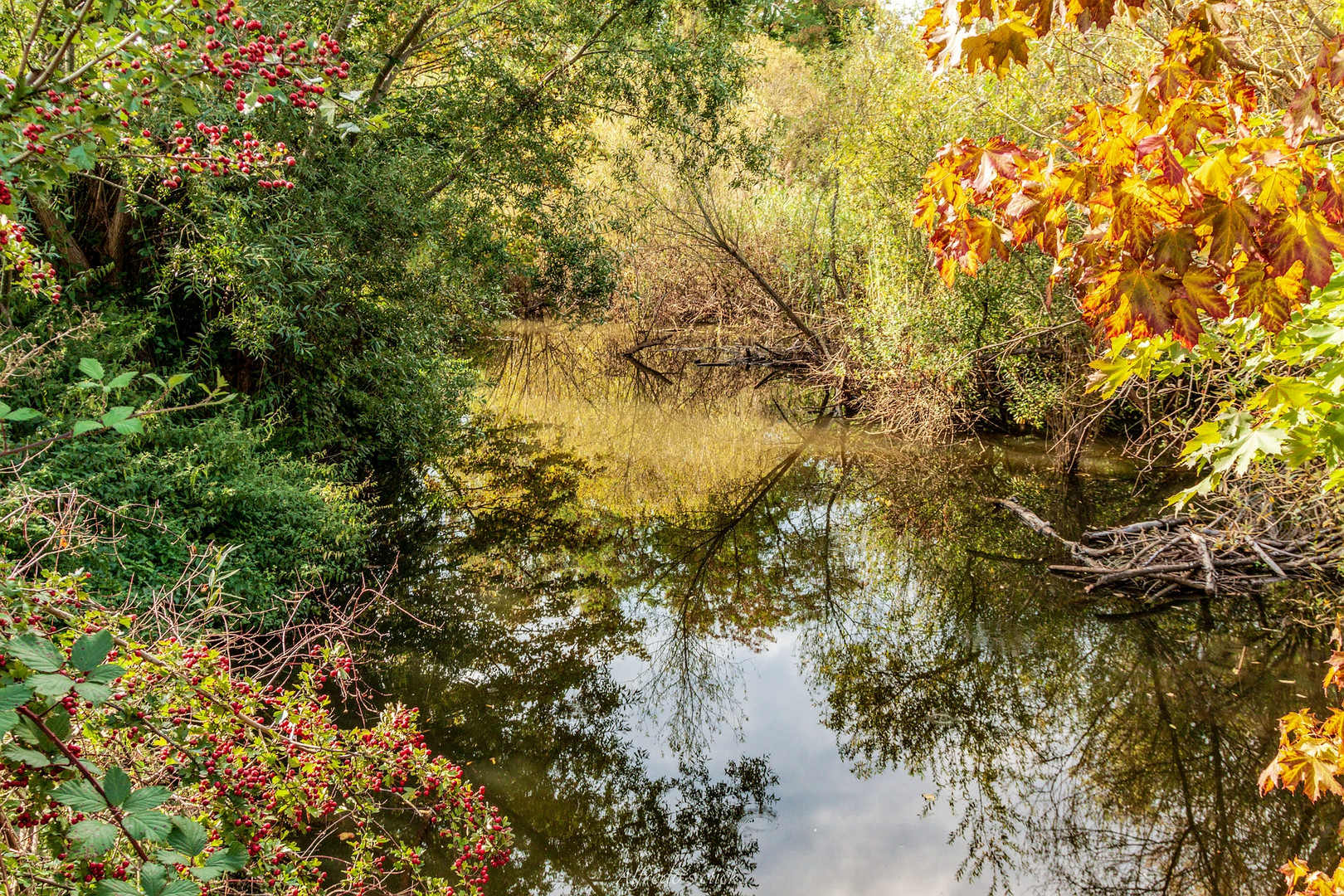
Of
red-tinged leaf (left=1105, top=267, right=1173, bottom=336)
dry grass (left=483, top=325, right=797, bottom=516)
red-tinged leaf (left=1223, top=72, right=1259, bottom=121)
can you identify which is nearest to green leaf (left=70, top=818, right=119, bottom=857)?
red-tinged leaf (left=1105, top=267, right=1173, bottom=336)

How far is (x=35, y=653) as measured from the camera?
1131mm

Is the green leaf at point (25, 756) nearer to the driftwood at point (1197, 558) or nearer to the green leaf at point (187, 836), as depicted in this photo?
the green leaf at point (187, 836)

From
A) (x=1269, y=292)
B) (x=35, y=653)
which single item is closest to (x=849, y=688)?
(x=1269, y=292)

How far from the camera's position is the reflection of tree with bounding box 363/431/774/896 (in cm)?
414

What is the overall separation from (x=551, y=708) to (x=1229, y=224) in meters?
4.87

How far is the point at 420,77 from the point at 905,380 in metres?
7.71

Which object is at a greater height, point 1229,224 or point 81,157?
point 1229,224

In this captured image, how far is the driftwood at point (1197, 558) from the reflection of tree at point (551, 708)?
3.77 meters

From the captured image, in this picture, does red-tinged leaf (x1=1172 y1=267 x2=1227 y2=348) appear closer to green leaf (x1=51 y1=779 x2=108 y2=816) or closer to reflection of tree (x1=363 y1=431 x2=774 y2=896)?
green leaf (x1=51 y1=779 x2=108 y2=816)

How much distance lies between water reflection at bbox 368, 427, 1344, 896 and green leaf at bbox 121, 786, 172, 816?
10.3 ft

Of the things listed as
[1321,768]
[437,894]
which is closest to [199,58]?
[437,894]

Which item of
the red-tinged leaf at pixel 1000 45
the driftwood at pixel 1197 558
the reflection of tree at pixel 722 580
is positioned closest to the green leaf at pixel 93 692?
the red-tinged leaf at pixel 1000 45

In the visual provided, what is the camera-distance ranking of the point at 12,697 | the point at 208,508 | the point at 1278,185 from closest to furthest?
the point at 12,697 → the point at 1278,185 → the point at 208,508

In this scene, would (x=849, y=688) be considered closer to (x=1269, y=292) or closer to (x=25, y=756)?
(x=1269, y=292)
